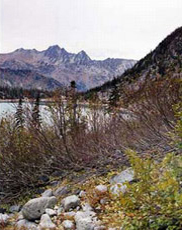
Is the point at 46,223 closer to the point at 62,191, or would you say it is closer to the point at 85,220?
the point at 85,220

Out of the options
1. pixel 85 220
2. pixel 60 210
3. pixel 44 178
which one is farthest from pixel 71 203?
pixel 44 178

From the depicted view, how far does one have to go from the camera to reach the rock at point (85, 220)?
135 inches

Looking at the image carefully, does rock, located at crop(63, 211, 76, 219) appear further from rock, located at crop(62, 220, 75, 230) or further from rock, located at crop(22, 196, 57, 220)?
rock, located at crop(22, 196, 57, 220)

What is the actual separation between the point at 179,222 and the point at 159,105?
3.32 meters

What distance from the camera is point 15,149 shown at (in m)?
6.07

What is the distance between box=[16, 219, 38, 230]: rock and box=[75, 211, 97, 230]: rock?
1.91 feet

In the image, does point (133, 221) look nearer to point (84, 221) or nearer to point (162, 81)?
point (84, 221)

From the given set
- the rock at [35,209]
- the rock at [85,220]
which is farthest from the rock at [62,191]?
the rock at [85,220]

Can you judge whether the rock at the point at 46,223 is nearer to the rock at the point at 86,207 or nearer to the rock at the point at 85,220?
the rock at the point at 85,220

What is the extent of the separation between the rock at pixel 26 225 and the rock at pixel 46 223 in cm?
10

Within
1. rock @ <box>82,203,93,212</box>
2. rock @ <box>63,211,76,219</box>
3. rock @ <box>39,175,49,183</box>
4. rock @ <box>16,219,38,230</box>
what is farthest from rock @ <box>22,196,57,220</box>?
rock @ <box>39,175,49,183</box>

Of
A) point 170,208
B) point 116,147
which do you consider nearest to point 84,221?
point 170,208

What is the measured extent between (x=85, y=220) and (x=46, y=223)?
2.06 feet

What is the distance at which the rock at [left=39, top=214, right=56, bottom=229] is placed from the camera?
12.3ft
